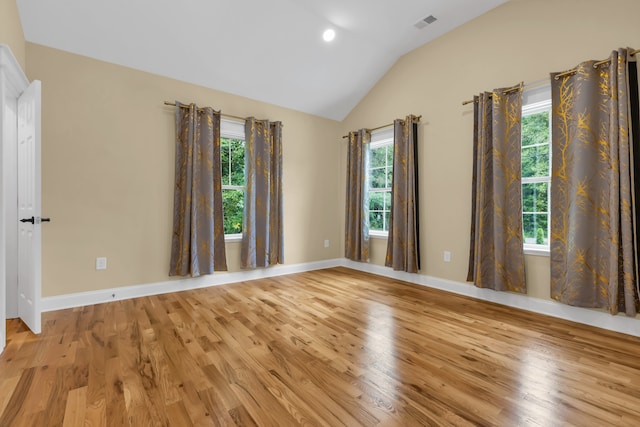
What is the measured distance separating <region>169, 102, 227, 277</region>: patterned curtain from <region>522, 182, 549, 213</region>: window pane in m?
3.51

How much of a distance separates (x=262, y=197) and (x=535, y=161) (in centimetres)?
321

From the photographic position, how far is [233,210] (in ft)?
13.4

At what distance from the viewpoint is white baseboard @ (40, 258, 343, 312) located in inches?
113

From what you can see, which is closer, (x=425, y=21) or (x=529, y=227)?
(x=529, y=227)

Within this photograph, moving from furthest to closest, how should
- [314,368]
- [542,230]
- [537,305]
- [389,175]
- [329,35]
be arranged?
[389,175]
[329,35]
[542,230]
[537,305]
[314,368]

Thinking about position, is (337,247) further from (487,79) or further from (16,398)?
(16,398)

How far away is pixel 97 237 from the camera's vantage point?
306 cm

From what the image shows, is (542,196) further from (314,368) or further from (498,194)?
(314,368)

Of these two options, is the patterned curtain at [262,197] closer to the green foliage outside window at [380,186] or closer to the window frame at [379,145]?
the window frame at [379,145]

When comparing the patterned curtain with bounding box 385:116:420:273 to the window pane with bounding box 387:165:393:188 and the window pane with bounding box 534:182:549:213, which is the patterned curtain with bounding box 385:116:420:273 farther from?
the window pane with bounding box 534:182:549:213

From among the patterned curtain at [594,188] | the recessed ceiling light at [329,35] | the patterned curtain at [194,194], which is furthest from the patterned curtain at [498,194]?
the patterned curtain at [194,194]

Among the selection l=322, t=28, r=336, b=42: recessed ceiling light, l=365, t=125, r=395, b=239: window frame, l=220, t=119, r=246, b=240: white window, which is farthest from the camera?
l=365, t=125, r=395, b=239: window frame

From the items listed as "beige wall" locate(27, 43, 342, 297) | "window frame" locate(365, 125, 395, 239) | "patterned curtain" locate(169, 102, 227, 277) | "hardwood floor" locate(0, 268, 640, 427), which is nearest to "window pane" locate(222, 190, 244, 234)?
"patterned curtain" locate(169, 102, 227, 277)

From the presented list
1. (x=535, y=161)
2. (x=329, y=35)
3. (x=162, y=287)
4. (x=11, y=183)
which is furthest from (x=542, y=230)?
(x=11, y=183)
